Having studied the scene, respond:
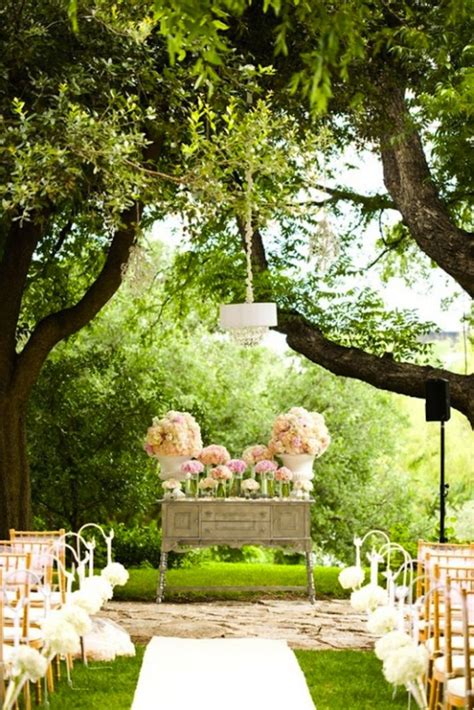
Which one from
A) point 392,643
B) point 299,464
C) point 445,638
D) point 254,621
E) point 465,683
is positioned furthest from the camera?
point 299,464

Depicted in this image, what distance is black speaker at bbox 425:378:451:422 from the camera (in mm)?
9936

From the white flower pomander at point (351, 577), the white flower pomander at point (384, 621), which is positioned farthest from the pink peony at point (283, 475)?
the white flower pomander at point (384, 621)

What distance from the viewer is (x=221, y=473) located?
32.7ft

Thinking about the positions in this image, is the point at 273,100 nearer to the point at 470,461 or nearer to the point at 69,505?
the point at 69,505

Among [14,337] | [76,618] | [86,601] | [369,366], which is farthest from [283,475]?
[76,618]

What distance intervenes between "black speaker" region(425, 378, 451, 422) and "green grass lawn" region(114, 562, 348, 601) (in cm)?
191

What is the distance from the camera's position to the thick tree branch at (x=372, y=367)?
1063 cm

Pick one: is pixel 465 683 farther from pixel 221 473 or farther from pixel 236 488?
pixel 236 488

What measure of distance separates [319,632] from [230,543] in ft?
4.64

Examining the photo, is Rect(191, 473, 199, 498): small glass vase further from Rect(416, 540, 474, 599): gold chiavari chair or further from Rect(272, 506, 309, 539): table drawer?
Rect(416, 540, 474, 599): gold chiavari chair

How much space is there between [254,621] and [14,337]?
2925 mm

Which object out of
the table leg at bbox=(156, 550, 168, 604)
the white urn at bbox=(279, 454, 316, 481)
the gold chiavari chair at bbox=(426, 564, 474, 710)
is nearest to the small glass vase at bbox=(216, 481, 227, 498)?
the white urn at bbox=(279, 454, 316, 481)

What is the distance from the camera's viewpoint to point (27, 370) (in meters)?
9.98

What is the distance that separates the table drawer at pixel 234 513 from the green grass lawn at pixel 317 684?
2.17 metres
